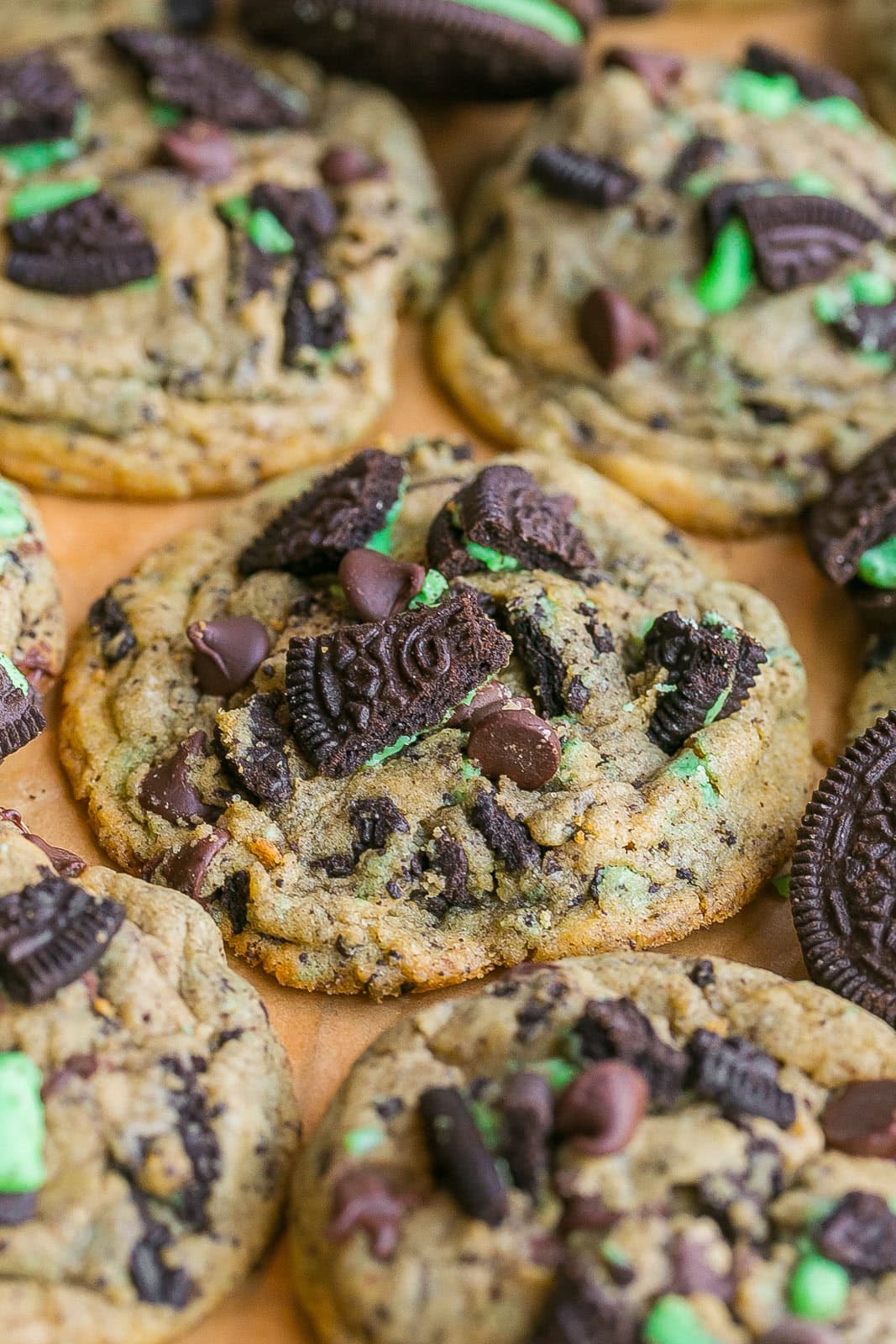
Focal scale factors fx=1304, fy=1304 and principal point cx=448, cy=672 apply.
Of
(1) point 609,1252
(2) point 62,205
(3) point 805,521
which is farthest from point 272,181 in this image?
(1) point 609,1252

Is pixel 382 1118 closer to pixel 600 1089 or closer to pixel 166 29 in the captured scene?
pixel 600 1089

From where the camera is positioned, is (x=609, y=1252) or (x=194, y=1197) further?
(x=194, y=1197)

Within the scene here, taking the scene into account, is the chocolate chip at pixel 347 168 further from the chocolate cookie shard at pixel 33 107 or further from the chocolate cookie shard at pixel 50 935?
the chocolate cookie shard at pixel 50 935

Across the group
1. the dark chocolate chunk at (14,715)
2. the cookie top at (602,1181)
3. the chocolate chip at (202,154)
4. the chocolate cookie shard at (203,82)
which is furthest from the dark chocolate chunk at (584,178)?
the cookie top at (602,1181)

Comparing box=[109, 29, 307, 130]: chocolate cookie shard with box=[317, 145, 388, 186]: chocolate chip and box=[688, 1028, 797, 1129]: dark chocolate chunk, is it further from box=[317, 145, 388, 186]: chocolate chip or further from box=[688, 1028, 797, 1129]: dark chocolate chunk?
box=[688, 1028, 797, 1129]: dark chocolate chunk

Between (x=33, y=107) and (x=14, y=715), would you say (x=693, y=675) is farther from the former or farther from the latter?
(x=33, y=107)

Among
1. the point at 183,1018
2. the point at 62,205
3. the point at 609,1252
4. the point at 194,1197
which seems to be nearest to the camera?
the point at 609,1252

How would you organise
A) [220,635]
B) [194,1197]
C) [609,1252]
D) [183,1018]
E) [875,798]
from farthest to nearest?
[220,635], [875,798], [183,1018], [194,1197], [609,1252]
